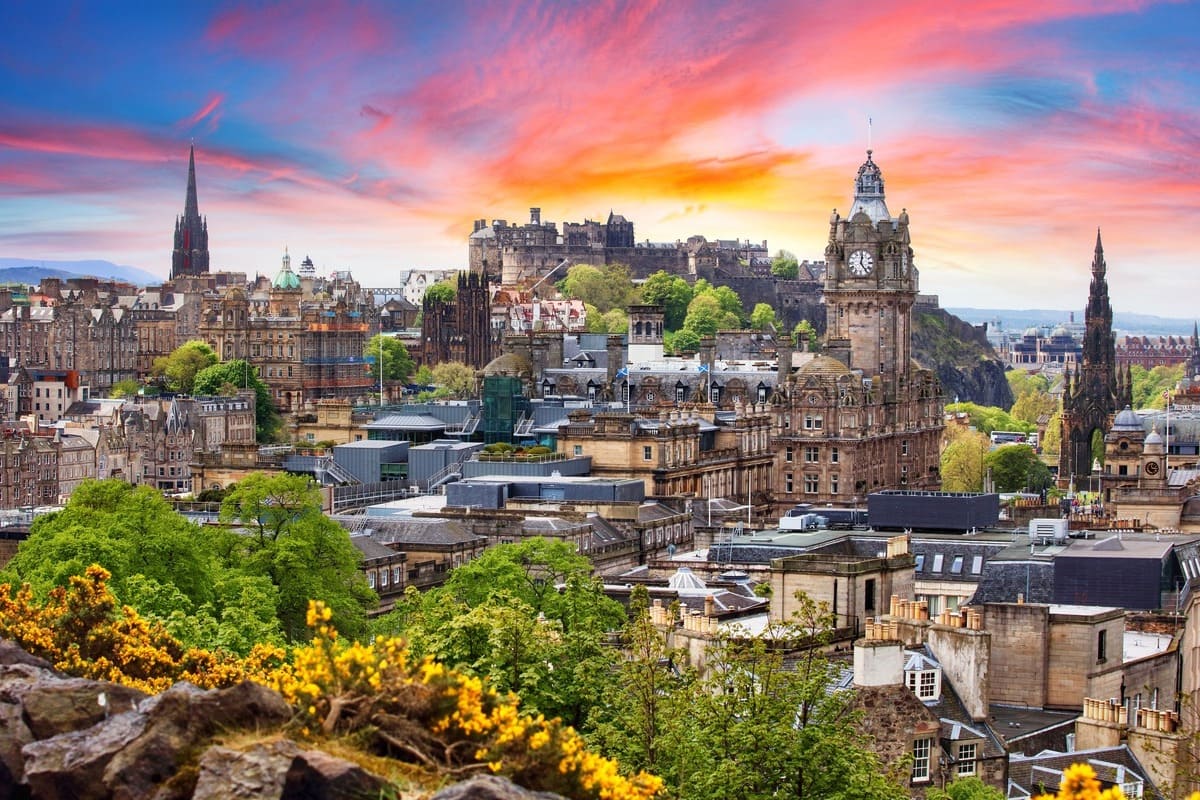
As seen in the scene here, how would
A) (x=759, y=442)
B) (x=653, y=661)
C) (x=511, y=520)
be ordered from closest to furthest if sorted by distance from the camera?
1. (x=653, y=661)
2. (x=511, y=520)
3. (x=759, y=442)

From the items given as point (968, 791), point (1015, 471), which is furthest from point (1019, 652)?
point (1015, 471)

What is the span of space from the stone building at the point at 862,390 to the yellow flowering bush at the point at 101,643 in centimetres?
9117

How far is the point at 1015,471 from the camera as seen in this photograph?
524 ft

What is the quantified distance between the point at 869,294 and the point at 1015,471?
2627 centimetres

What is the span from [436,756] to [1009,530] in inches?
2360

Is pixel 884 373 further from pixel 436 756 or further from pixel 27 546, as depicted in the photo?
pixel 436 756

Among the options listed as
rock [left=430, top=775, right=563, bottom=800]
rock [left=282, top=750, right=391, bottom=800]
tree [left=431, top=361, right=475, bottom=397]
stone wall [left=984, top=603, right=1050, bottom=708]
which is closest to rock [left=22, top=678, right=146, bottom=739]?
rock [left=282, top=750, right=391, bottom=800]

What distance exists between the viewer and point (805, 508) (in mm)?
115562

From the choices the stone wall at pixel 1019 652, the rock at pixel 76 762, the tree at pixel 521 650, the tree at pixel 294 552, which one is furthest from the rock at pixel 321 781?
the tree at pixel 294 552

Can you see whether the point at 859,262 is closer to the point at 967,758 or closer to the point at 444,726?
the point at 967,758

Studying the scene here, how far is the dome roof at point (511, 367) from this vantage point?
13412 centimetres

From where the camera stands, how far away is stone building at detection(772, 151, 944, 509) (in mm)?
131125

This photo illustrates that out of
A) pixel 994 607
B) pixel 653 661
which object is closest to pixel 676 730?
pixel 653 661

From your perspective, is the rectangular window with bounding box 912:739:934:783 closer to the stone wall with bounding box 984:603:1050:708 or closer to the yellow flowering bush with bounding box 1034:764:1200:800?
the stone wall with bounding box 984:603:1050:708
